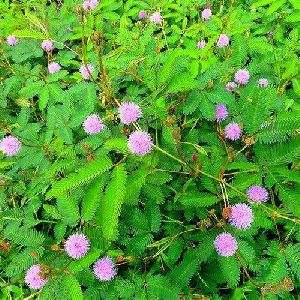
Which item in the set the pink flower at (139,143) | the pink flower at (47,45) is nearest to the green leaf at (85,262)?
the pink flower at (139,143)

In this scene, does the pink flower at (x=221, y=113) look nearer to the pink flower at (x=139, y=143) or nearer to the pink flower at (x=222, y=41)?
the pink flower at (x=139, y=143)

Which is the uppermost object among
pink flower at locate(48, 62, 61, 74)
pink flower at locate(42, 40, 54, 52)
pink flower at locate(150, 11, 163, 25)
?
pink flower at locate(150, 11, 163, 25)

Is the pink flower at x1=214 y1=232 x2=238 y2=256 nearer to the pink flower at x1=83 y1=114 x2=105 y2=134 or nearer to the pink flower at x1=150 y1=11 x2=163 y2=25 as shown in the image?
the pink flower at x1=83 y1=114 x2=105 y2=134

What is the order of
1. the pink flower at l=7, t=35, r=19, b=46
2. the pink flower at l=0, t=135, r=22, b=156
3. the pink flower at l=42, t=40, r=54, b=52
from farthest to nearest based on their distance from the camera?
the pink flower at l=7, t=35, r=19, b=46, the pink flower at l=42, t=40, r=54, b=52, the pink flower at l=0, t=135, r=22, b=156

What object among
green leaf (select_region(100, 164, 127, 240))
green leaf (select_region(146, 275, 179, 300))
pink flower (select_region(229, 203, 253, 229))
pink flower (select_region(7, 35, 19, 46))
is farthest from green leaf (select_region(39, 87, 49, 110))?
pink flower (select_region(229, 203, 253, 229))

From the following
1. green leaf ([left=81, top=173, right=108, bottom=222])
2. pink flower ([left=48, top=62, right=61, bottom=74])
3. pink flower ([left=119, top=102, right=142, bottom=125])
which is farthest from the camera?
pink flower ([left=48, top=62, right=61, bottom=74])

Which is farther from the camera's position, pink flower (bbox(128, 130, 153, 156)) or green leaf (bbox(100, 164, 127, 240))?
pink flower (bbox(128, 130, 153, 156))

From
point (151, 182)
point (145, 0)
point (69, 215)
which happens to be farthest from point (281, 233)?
point (145, 0)
